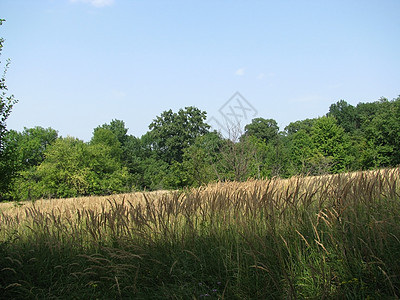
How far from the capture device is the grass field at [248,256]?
10.2 feet

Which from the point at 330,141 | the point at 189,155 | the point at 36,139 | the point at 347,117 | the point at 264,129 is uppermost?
the point at 347,117

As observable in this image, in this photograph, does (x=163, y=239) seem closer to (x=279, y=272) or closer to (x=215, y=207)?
Result: (x=215, y=207)

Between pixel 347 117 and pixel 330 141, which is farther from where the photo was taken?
pixel 347 117

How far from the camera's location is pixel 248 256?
3.77 m

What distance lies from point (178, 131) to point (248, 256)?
54732mm

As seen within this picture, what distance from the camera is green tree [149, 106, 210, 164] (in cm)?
5678

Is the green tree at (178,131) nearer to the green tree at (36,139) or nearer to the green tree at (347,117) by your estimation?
the green tree at (36,139)

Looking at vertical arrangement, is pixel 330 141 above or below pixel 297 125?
below

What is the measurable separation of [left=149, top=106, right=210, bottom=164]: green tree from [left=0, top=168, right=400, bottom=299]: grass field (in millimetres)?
51167

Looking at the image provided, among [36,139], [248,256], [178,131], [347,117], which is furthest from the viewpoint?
[347,117]

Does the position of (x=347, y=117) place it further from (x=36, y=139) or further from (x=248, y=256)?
(x=248, y=256)

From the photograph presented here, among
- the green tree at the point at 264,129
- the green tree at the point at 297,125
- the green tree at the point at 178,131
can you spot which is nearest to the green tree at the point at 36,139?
the green tree at the point at 178,131

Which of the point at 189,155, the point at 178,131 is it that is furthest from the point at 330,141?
the point at 189,155

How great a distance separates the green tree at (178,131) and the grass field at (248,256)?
51167mm
